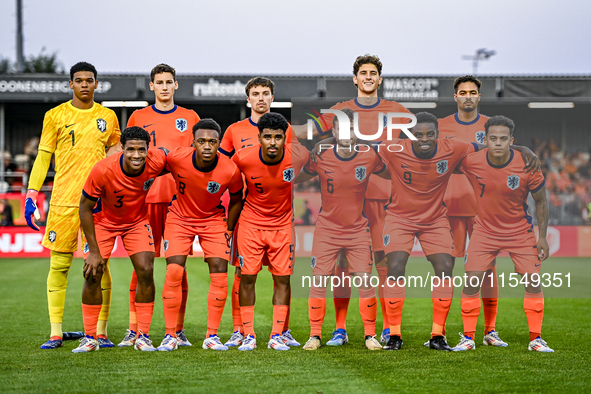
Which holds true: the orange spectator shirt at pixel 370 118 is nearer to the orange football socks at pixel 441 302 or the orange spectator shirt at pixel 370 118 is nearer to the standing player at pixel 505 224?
the standing player at pixel 505 224

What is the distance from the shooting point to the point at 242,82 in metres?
17.1

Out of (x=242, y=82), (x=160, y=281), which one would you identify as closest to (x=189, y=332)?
(x=160, y=281)

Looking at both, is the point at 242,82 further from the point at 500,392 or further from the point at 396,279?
the point at 500,392

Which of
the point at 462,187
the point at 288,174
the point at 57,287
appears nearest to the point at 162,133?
the point at 288,174

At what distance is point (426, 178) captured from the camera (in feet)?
17.3

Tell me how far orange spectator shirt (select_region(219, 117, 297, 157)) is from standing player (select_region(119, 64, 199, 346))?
1.13 ft

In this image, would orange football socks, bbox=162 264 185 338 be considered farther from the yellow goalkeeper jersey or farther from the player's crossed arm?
the yellow goalkeeper jersey

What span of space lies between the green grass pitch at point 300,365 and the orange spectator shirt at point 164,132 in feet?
4.38

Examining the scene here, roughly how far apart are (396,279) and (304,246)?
9.38 m

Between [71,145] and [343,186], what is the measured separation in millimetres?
2360

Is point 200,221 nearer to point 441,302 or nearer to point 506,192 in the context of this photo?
point 441,302

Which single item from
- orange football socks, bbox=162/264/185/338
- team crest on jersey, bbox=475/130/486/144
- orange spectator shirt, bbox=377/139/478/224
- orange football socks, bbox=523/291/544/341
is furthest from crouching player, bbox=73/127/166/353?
orange football socks, bbox=523/291/544/341

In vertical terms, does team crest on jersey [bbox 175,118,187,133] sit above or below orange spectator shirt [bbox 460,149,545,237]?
above

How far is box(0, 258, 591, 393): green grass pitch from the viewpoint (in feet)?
12.9
